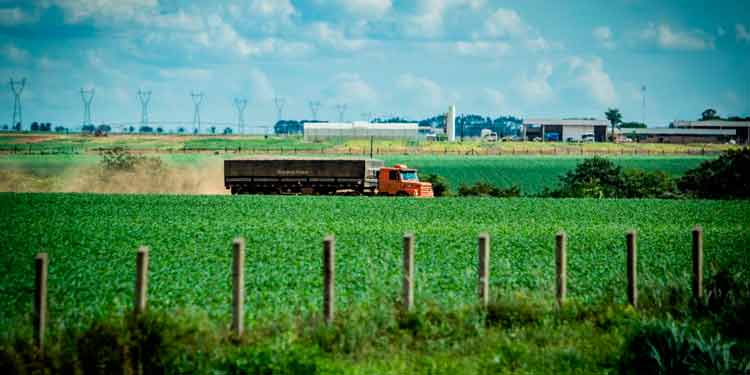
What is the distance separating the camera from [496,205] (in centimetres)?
4397

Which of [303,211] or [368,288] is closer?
[368,288]

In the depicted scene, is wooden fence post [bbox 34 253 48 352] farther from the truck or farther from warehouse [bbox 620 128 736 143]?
warehouse [bbox 620 128 736 143]

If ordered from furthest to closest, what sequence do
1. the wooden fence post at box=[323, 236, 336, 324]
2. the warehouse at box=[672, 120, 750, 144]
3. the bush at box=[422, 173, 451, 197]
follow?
the warehouse at box=[672, 120, 750, 144]
the bush at box=[422, 173, 451, 197]
the wooden fence post at box=[323, 236, 336, 324]

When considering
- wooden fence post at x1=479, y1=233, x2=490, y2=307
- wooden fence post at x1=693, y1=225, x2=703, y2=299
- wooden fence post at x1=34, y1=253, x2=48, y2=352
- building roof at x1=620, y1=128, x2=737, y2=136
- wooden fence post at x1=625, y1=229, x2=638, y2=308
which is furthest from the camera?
building roof at x1=620, y1=128, x2=737, y2=136

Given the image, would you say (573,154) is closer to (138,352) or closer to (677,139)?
(677,139)

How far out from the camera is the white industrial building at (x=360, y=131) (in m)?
158

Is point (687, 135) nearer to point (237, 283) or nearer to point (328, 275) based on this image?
point (328, 275)

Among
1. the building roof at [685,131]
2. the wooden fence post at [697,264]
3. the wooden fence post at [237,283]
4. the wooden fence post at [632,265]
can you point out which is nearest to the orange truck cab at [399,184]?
the wooden fence post at [697,264]

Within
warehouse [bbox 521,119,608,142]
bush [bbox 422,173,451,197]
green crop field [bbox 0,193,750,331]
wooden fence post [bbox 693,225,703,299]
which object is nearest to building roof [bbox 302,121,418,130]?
warehouse [bbox 521,119,608,142]

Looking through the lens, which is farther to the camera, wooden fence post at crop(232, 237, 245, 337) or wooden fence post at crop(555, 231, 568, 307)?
wooden fence post at crop(555, 231, 568, 307)

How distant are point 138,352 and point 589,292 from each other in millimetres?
9601

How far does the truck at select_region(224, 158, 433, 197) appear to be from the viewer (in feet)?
174

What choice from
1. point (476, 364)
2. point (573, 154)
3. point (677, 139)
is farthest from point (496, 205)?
point (677, 139)

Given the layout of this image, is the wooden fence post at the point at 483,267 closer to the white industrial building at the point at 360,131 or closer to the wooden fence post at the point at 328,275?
the wooden fence post at the point at 328,275
